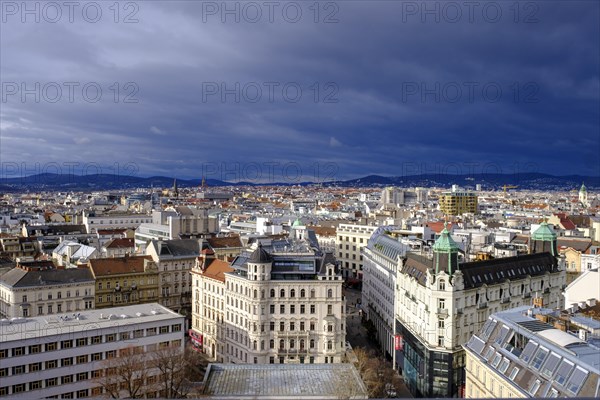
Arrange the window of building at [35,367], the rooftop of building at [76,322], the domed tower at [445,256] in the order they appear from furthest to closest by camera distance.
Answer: the domed tower at [445,256], the rooftop of building at [76,322], the window of building at [35,367]

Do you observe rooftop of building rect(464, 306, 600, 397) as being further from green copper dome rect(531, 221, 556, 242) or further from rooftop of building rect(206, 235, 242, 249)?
rooftop of building rect(206, 235, 242, 249)

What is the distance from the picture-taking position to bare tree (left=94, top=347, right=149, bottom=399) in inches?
1497

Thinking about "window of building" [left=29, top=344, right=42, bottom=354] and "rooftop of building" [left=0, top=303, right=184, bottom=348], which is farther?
"rooftop of building" [left=0, top=303, right=184, bottom=348]

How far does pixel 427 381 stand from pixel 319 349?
10126 mm

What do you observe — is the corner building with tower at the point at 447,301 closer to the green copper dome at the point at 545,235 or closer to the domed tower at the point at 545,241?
the domed tower at the point at 545,241

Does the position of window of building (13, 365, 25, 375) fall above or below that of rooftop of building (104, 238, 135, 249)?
below

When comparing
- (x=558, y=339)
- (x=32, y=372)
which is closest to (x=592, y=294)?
(x=558, y=339)

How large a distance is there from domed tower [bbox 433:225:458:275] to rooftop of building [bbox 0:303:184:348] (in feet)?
71.1

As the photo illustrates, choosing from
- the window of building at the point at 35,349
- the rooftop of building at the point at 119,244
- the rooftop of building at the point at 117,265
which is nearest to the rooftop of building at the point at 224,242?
the rooftop of building at the point at 117,265

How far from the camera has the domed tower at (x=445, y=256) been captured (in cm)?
4675

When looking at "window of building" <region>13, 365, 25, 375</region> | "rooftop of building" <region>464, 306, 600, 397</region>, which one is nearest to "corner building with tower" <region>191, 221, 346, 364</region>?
"rooftop of building" <region>464, 306, 600, 397</region>

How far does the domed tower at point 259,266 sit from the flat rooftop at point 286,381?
1262 centimetres

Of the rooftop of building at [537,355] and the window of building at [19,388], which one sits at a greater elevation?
the rooftop of building at [537,355]

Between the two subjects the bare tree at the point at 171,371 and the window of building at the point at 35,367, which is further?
the window of building at the point at 35,367
